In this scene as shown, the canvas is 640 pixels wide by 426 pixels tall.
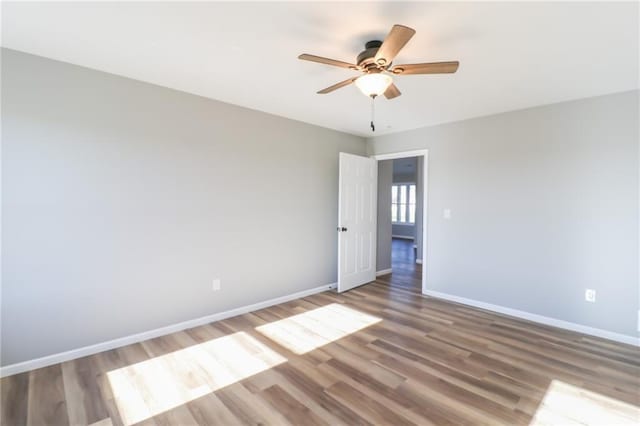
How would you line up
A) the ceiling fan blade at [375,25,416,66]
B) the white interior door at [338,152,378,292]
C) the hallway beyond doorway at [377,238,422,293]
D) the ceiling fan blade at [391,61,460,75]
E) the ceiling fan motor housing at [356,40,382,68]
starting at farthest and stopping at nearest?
the hallway beyond doorway at [377,238,422,293], the white interior door at [338,152,378,292], the ceiling fan motor housing at [356,40,382,68], the ceiling fan blade at [391,61,460,75], the ceiling fan blade at [375,25,416,66]

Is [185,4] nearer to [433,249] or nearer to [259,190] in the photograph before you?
[259,190]

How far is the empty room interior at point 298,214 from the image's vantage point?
194 cm

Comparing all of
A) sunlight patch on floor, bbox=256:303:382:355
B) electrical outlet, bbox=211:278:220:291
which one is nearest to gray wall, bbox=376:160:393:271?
sunlight patch on floor, bbox=256:303:382:355

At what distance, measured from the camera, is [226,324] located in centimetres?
330

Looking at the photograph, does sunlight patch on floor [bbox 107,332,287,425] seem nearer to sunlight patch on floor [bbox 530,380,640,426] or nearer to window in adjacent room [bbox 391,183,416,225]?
sunlight patch on floor [bbox 530,380,640,426]

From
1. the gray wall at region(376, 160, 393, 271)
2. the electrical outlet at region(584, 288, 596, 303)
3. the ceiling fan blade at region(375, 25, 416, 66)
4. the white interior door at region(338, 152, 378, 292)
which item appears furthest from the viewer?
the gray wall at region(376, 160, 393, 271)

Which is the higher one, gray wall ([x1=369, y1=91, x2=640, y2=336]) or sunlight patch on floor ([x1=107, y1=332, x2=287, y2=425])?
gray wall ([x1=369, y1=91, x2=640, y2=336])

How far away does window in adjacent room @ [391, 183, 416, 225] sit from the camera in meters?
10.7

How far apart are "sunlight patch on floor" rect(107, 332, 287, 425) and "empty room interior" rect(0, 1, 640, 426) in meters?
0.02

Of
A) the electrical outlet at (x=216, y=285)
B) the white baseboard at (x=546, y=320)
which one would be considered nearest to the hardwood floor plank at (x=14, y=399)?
the electrical outlet at (x=216, y=285)


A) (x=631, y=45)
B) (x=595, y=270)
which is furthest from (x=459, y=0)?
(x=595, y=270)

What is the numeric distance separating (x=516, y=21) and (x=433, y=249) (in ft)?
Answer: 10.2

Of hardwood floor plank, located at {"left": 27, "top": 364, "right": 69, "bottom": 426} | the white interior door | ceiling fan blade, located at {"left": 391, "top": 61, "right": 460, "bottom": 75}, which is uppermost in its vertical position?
ceiling fan blade, located at {"left": 391, "top": 61, "right": 460, "bottom": 75}

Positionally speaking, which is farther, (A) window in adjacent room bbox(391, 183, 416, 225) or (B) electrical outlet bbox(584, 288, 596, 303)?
(A) window in adjacent room bbox(391, 183, 416, 225)
